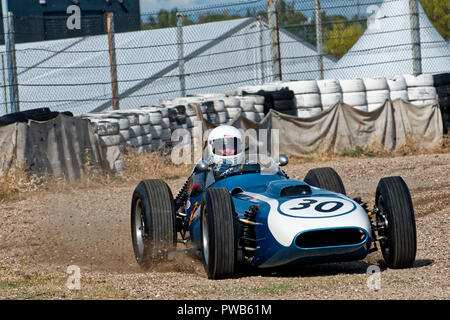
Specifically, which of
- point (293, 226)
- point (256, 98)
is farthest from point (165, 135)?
point (293, 226)

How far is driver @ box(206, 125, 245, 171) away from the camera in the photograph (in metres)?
8.16

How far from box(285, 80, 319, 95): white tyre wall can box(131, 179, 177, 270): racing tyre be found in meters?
9.77

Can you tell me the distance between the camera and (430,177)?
13.5 m

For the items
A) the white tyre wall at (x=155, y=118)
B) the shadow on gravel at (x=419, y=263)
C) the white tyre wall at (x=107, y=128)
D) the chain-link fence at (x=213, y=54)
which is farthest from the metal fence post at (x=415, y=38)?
the shadow on gravel at (x=419, y=263)

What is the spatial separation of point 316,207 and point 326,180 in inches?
68.3

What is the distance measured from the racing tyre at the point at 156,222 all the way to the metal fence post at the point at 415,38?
11.1 meters

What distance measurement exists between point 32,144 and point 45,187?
74 centimetres

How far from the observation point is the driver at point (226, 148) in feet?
26.8

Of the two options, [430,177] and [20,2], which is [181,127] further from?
[20,2]

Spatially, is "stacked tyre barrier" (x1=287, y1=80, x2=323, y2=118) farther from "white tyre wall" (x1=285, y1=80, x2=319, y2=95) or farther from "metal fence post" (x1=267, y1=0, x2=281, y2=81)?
"metal fence post" (x1=267, y1=0, x2=281, y2=81)

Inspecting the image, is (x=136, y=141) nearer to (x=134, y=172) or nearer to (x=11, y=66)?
(x=134, y=172)

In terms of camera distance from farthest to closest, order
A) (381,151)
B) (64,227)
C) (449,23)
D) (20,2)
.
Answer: (449,23) → (20,2) → (381,151) → (64,227)

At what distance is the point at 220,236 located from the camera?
6.44 metres
